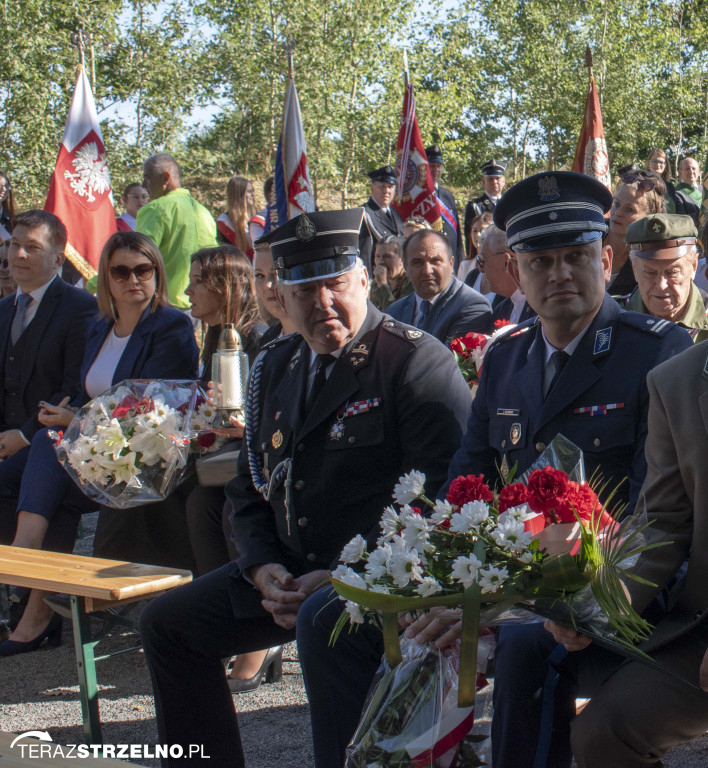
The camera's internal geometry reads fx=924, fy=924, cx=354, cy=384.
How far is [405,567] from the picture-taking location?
193cm

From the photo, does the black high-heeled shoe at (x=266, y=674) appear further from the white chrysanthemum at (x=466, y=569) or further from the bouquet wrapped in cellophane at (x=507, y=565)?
the white chrysanthemum at (x=466, y=569)

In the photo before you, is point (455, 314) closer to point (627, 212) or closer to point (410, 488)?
point (627, 212)

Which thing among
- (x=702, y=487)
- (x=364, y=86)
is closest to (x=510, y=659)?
(x=702, y=487)

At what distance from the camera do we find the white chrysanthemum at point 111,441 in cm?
400

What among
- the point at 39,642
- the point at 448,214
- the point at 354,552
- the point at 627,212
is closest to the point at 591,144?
the point at 627,212

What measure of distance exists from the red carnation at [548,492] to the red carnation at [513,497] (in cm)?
1

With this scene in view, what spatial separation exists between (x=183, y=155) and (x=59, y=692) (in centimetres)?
2043

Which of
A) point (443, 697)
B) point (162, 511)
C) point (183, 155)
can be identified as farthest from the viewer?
point (183, 155)

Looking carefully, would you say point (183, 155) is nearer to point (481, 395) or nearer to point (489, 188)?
point (489, 188)

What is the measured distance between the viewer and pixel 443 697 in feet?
6.87

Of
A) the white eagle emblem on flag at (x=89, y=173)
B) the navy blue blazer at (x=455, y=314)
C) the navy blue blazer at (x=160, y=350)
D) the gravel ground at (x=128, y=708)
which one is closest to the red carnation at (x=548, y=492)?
the gravel ground at (x=128, y=708)

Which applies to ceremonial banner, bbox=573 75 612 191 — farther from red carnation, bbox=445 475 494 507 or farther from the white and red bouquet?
red carnation, bbox=445 475 494 507

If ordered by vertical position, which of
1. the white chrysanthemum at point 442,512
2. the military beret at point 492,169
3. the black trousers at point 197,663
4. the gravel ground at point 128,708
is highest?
the military beret at point 492,169

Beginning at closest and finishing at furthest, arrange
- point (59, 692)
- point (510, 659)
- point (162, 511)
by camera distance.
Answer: point (510, 659)
point (59, 692)
point (162, 511)
